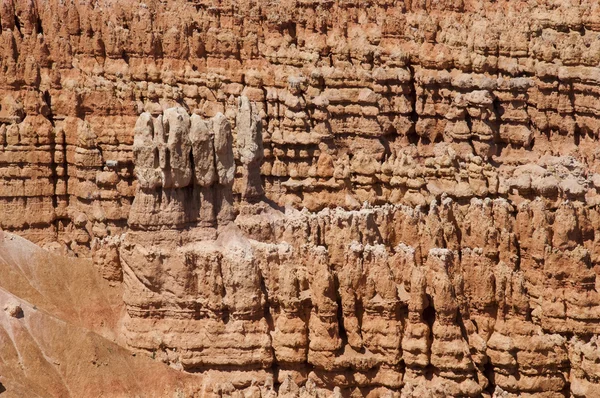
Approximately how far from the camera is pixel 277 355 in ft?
182

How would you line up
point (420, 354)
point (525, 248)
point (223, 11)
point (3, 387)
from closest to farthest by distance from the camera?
point (3, 387), point (420, 354), point (525, 248), point (223, 11)

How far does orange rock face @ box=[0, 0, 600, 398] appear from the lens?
55375 mm

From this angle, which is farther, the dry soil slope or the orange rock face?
the orange rock face

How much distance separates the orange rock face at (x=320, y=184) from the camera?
5538 cm

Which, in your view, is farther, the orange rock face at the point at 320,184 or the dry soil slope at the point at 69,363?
the orange rock face at the point at 320,184

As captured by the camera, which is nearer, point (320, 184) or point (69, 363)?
point (69, 363)

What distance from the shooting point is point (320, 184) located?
244ft

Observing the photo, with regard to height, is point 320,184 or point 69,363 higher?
point 69,363

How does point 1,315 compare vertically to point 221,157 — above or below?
below

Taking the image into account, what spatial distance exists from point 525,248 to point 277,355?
12247mm

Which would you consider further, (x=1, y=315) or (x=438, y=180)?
(x=438, y=180)

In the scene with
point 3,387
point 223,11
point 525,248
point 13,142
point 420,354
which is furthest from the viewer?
point 223,11

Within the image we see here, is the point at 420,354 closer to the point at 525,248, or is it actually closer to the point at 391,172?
the point at 525,248

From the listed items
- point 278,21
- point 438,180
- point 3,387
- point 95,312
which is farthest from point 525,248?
point 278,21
